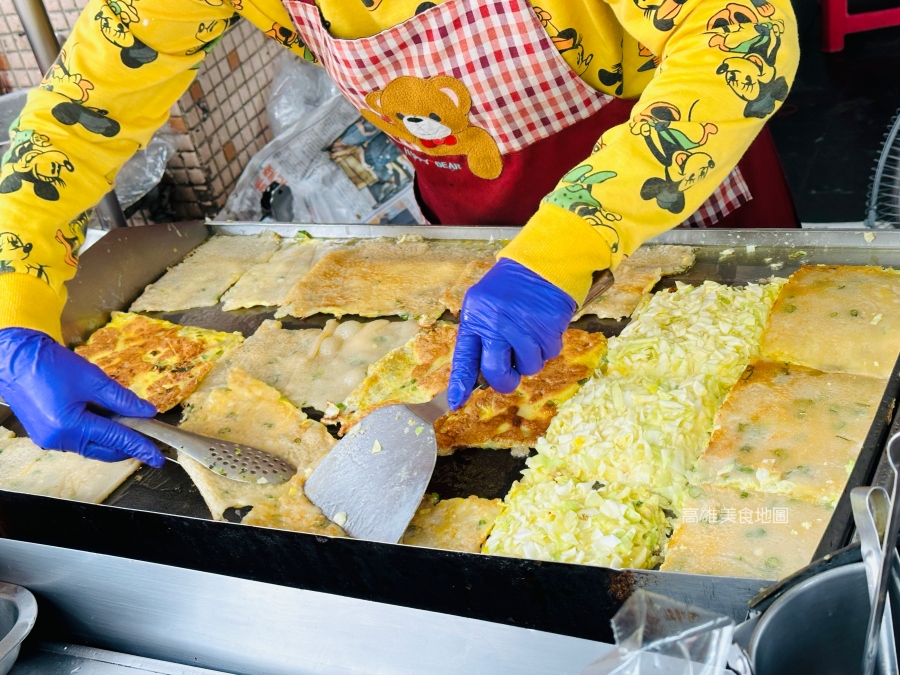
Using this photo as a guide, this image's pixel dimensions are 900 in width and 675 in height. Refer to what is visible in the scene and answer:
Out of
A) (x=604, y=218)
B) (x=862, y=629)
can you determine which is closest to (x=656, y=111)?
(x=604, y=218)

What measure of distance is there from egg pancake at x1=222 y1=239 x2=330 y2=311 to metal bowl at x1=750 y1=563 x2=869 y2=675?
7.77ft

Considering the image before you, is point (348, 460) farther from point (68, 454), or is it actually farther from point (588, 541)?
point (68, 454)

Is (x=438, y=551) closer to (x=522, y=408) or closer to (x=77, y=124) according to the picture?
(x=522, y=408)

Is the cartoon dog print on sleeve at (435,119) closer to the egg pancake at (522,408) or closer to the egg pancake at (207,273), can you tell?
the egg pancake at (522,408)

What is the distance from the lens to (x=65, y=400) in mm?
2461

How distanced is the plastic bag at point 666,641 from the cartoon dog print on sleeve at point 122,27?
259 cm

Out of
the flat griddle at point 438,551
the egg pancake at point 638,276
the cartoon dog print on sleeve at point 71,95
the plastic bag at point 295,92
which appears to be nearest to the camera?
the flat griddle at point 438,551

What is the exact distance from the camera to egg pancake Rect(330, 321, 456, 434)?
2.58 meters

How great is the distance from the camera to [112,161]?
9.83ft

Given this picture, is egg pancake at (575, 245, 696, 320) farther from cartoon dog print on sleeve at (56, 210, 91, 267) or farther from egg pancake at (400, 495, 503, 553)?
cartoon dog print on sleeve at (56, 210, 91, 267)

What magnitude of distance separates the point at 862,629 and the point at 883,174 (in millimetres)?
1932

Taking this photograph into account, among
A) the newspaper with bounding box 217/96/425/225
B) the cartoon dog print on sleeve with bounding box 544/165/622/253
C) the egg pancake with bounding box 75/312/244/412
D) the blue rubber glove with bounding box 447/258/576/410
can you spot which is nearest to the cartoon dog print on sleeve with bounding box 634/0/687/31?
the cartoon dog print on sleeve with bounding box 544/165/622/253

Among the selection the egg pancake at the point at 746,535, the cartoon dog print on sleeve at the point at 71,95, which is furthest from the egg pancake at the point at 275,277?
the egg pancake at the point at 746,535

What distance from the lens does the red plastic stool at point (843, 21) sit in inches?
288
